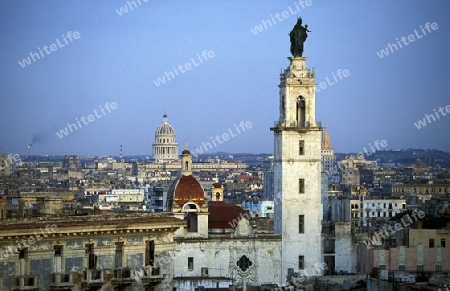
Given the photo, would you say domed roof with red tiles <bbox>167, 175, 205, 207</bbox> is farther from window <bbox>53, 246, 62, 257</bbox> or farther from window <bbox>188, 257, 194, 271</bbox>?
window <bbox>53, 246, 62, 257</bbox>

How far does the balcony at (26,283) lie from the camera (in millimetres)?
42344

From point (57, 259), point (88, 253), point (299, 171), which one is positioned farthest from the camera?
point (299, 171)

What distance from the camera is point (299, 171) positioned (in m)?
70.4

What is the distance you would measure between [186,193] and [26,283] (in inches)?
1136

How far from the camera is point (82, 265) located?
44.8 meters

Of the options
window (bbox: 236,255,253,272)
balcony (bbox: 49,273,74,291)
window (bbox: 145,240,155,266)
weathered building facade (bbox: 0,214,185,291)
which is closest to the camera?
weathered building facade (bbox: 0,214,185,291)

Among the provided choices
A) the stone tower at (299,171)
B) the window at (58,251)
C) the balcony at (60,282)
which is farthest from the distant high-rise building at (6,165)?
the balcony at (60,282)

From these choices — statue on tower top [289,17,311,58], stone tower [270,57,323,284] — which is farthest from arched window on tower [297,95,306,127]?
statue on tower top [289,17,311,58]

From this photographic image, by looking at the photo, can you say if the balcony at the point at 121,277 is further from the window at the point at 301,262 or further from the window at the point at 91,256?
the window at the point at 301,262

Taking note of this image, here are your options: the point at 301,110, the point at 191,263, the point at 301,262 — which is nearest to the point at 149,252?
the point at 191,263

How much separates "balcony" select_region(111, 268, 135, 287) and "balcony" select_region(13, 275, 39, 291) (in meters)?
3.22

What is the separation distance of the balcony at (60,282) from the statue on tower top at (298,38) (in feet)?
97.8

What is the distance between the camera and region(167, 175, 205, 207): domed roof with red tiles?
71.1m

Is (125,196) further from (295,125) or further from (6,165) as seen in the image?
(295,125)
